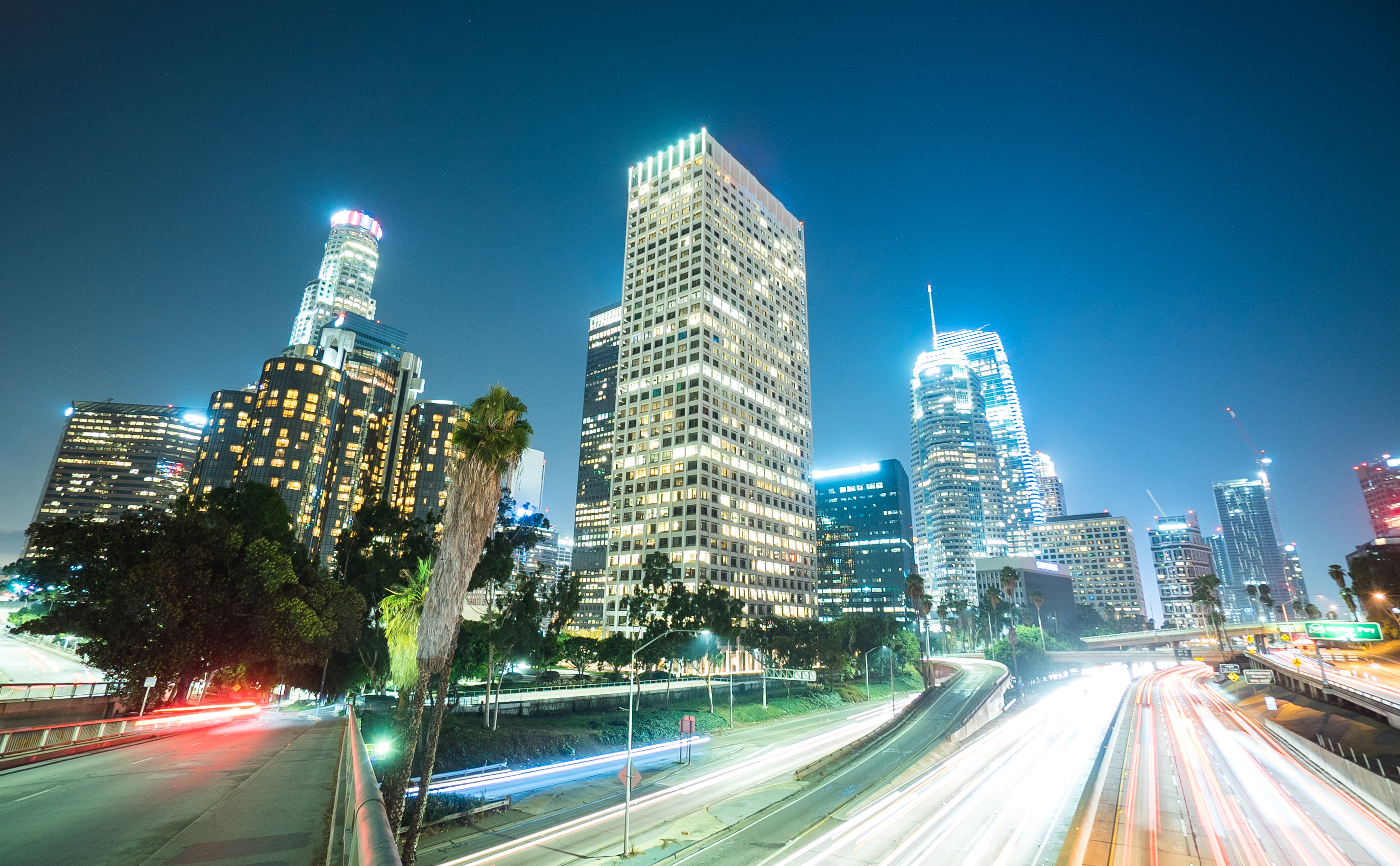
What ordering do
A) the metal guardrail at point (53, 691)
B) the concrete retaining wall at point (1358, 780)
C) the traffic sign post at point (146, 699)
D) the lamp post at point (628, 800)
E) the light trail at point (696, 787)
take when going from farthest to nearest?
the concrete retaining wall at point (1358, 780)
the traffic sign post at point (146, 699)
the metal guardrail at point (53, 691)
the light trail at point (696, 787)
the lamp post at point (628, 800)

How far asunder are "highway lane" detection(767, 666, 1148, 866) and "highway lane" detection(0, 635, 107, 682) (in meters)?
52.2

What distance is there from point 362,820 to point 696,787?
153 feet

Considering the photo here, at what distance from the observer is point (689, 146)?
164500 mm

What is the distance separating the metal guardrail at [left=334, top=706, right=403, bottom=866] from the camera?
483cm

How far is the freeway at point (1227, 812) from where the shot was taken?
29.8 metres

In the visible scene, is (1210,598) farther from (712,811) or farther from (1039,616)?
(712,811)

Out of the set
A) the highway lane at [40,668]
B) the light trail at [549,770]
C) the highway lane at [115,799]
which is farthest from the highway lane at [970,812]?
the highway lane at [40,668]

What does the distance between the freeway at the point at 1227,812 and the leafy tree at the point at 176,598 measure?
46.3m

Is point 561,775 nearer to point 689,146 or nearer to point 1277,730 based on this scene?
point 1277,730

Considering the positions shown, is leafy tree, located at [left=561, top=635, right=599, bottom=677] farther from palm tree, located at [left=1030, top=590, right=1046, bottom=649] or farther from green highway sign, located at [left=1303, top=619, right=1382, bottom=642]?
palm tree, located at [left=1030, top=590, right=1046, bottom=649]

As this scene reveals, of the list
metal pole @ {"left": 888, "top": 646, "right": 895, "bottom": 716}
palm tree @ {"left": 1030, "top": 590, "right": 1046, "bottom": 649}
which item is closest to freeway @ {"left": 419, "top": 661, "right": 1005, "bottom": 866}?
metal pole @ {"left": 888, "top": 646, "right": 895, "bottom": 716}

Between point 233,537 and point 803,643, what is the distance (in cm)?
8659

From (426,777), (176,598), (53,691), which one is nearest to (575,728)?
(176,598)

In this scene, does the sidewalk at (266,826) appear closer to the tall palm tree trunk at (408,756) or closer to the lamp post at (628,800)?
the tall palm tree trunk at (408,756)
